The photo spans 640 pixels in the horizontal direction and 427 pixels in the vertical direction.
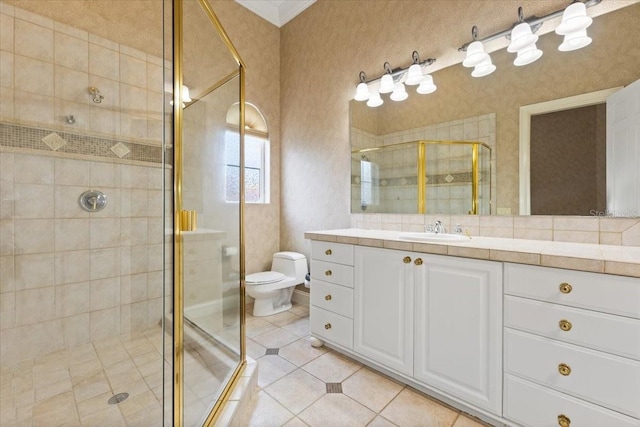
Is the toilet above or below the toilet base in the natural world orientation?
above

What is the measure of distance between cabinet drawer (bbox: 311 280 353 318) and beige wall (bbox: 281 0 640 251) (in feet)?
2.39

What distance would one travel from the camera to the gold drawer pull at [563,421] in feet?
3.57

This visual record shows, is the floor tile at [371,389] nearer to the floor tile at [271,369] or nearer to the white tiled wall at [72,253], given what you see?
the floor tile at [271,369]

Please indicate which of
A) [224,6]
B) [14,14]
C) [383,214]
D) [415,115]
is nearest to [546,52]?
[415,115]

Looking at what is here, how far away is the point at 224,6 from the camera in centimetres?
270

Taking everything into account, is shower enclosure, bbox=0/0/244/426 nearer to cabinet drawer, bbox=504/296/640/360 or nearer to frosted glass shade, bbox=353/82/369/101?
frosted glass shade, bbox=353/82/369/101

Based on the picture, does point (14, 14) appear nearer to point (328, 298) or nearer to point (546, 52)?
point (328, 298)

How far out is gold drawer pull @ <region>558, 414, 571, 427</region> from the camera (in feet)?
3.57

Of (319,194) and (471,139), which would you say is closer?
(471,139)

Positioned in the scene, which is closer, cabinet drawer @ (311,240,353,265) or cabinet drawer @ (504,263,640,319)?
cabinet drawer @ (504,263,640,319)

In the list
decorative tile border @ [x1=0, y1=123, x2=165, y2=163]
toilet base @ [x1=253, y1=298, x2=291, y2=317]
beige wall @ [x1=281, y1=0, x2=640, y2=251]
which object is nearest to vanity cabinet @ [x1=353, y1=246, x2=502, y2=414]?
beige wall @ [x1=281, y1=0, x2=640, y2=251]

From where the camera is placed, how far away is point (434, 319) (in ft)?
4.79

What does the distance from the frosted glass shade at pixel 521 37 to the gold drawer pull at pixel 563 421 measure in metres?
1.84

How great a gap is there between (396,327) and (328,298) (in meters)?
0.53
